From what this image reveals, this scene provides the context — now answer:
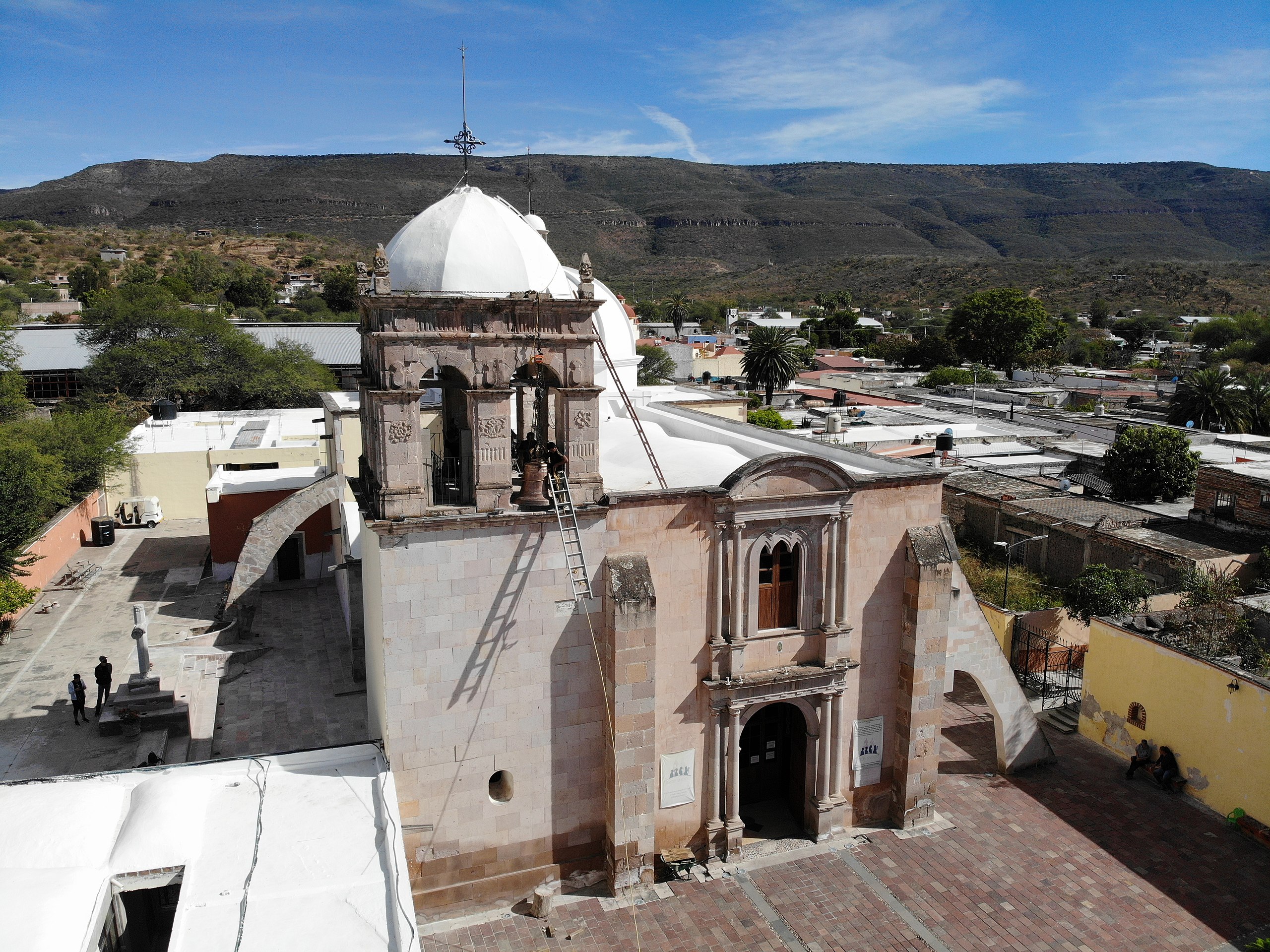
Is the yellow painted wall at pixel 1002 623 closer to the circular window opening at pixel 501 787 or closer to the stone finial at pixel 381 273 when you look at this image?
the circular window opening at pixel 501 787

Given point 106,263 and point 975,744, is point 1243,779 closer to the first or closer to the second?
point 975,744

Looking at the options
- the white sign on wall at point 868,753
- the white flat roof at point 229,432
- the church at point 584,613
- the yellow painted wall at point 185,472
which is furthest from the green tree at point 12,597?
the white sign on wall at point 868,753

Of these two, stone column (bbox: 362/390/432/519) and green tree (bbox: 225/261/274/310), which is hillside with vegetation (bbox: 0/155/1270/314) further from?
stone column (bbox: 362/390/432/519)

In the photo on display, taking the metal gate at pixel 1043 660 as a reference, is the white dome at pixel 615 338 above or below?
above

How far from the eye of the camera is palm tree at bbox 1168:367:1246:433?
44.8 meters

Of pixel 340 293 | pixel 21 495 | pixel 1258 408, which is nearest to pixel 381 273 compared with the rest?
pixel 21 495

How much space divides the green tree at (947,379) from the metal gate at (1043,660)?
154ft

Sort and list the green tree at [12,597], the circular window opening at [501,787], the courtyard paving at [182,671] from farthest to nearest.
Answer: the green tree at [12,597] → the courtyard paving at [182,671] → the circular window opening at [501,787]

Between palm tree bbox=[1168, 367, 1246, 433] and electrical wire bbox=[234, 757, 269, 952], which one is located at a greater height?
palm tree bbox=[1168, 367, 1246, 433]

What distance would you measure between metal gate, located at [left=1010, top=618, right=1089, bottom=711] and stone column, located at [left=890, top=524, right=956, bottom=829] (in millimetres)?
7681

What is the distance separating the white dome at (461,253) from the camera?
1420 centimetres

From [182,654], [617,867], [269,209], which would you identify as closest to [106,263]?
[269,209]

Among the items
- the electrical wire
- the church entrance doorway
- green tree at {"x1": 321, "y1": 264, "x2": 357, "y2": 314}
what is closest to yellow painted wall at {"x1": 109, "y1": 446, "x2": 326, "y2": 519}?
the electrical wire

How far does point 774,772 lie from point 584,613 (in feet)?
19.7
